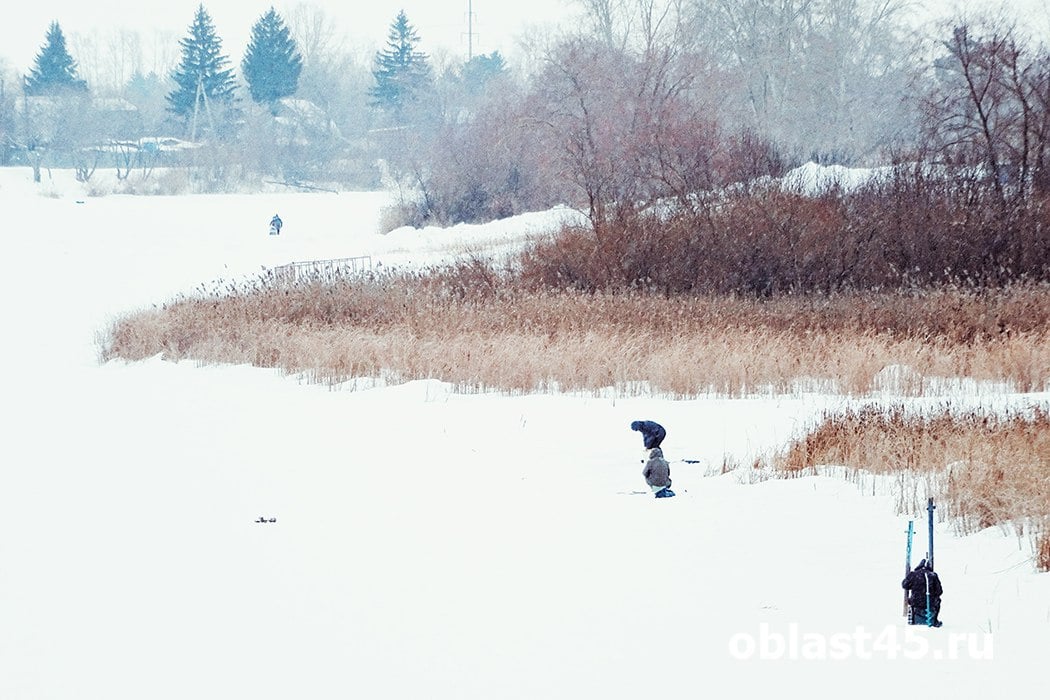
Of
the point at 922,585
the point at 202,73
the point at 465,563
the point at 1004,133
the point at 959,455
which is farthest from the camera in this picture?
the point at 202,73

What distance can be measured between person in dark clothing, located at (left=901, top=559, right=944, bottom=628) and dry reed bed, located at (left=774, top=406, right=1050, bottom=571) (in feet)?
3.01

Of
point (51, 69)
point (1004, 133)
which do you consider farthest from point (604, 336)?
point (51, 69)

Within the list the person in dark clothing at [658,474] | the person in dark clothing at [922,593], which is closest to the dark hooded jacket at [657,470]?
the person in dark clothing at [658,474]

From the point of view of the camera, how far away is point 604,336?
52.2 feet

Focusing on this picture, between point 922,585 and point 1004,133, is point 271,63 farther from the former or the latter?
point 922,585

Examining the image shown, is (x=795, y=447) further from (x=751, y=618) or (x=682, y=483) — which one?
(x=751, y=618)

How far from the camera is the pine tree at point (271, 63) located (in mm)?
77688

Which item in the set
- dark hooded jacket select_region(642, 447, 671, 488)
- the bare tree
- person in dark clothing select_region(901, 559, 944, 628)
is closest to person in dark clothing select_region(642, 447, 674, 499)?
dark hooded jacket select_region(642, 447, 671, 488)

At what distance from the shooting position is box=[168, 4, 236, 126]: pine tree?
7712 centimetres

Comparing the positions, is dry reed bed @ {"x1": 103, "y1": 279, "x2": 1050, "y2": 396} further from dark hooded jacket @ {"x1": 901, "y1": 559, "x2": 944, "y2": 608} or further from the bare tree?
dark hooded jacket @ {"x1": 901, "y1": 559, "x2": 944, "y2": 608}

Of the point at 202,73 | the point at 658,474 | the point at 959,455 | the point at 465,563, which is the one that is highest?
the point at 202,73

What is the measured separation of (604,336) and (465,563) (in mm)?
9223

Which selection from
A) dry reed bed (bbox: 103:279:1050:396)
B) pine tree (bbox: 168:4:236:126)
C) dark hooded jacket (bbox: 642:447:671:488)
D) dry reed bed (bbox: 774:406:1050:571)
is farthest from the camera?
pine tree (bbox: 168:4:236:126)

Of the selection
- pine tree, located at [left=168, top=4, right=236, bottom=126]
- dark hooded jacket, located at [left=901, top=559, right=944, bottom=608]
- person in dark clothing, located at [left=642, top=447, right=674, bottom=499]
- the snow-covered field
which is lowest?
the snow-covered field
